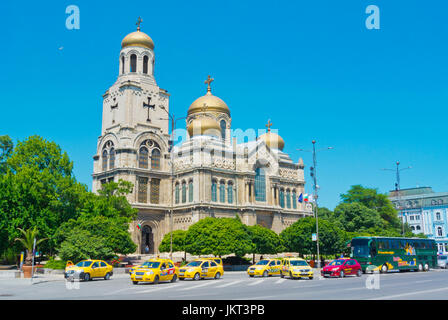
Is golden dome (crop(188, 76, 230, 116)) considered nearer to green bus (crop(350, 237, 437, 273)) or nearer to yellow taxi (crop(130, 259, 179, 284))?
green bus (crop(350, 237, 437, 273))

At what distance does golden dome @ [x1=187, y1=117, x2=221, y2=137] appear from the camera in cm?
6675

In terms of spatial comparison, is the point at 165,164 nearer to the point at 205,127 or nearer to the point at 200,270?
the point at 205,127

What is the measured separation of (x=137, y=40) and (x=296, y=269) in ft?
150

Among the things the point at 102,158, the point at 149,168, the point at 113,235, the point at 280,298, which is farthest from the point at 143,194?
the point at 280,298

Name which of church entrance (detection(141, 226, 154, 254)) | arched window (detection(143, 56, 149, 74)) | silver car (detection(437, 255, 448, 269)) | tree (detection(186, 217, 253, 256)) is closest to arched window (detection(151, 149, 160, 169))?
church entrance (detection(141, 226, 154, 254))

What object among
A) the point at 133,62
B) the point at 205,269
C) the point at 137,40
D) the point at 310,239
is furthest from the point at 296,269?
the point at 137,40

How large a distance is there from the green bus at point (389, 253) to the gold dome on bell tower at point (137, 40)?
42.5 m

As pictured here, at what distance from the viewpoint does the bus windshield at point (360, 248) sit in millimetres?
37219

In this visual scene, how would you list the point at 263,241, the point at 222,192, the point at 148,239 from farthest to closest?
the point at 222,192, the point at 148,239, the point at 263,241

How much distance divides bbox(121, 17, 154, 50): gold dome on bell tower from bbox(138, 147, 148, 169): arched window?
51.3 feet

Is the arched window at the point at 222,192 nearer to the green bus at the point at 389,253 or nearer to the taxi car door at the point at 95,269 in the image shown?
the green bus at the point at 389,253

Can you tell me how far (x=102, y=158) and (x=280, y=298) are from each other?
51293 mm

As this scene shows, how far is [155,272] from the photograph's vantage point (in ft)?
86.0

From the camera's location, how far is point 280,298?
17078 mm
